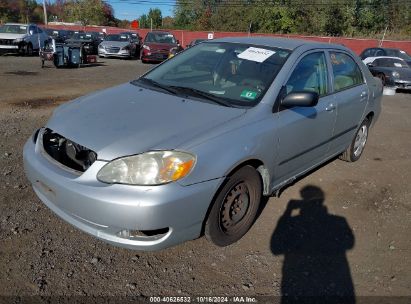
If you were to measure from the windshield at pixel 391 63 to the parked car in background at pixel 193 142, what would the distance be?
34.7ft

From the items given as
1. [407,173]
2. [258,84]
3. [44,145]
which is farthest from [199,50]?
[407,173]

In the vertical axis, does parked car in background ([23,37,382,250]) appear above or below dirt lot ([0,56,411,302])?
above

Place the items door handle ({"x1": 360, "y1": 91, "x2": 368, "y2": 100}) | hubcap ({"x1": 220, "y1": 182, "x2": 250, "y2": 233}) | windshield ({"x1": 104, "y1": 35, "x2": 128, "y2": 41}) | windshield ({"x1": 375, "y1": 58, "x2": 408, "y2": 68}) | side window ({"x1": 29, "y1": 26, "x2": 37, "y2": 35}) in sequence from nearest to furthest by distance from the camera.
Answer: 1. hubcap ({"x1": 220, "y1": 182, "x2": 250, "y2": 233})
2. door handle ({"x1": 360, "y1": 91, "x2": 368, "y2": 100})
3. windshield ({"x1": 375, "y1": 58, "x2": 408, "y2": 68})
4. side window ({"x1": 29, "y1": 26, "x2": 37, "y2": 35})
5. windshield ({"x1": 104, "y1": 35, "x2": 128, "y2": 41})

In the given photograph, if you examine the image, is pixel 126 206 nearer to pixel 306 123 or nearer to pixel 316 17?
pixel 306 123

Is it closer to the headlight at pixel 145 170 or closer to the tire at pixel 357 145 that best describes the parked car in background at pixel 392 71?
the tire at pixel 357 145

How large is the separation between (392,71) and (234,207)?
12001mm

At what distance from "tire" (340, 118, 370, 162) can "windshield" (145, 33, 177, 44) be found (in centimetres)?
1613

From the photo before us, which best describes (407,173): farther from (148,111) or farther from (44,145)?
(44,145)

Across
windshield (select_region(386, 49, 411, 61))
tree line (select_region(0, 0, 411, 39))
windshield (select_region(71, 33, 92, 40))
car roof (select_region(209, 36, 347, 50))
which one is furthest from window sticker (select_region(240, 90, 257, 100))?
tree line (select_region(0, 0, 411, 39))

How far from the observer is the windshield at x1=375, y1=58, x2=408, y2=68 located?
44.0 ft

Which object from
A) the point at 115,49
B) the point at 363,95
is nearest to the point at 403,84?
the point at 363,95

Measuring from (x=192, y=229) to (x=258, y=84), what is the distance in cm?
144

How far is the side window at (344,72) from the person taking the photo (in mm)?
4266

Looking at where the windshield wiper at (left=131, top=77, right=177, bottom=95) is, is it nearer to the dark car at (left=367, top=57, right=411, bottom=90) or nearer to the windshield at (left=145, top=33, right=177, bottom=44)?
the dark car at (left=367, top=57, right=411, bottom=90)
